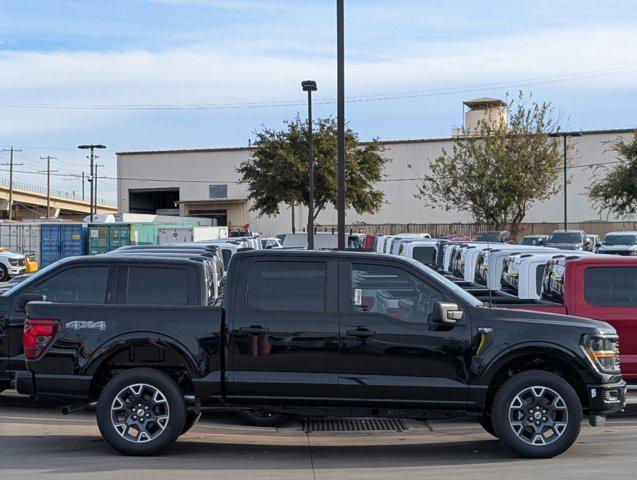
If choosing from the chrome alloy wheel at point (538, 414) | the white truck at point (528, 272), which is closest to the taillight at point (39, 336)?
the chrome alloy wheel at point (538, 414)

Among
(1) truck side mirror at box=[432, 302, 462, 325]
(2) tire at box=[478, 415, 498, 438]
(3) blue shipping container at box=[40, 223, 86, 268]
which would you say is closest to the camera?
(1) truck side mirror at box=[432, 302, 462, 325]

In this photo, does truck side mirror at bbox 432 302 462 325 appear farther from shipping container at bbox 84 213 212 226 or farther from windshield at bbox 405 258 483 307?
shipping container at bbox 84 213 212 226

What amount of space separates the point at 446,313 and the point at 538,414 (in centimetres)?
129

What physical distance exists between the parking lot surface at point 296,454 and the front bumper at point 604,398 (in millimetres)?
474

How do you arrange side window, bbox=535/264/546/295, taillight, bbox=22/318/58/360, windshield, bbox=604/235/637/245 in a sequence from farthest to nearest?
windshield, bbox=604/235/637/245 → side window, bbox=535/264/546/295 → taillight, bbox=22/318/58/360

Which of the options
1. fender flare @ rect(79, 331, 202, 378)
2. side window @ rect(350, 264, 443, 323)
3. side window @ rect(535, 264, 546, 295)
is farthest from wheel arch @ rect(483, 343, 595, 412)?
side window @ rect(535, 264, 546, 295)

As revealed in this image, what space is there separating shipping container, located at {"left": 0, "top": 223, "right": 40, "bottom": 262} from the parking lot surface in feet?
124

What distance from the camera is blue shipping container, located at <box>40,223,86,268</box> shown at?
46750 millimetres

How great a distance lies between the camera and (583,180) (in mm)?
69062

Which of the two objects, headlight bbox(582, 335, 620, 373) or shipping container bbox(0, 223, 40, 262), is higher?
shipping container bbox(0, 223, 40, 262)

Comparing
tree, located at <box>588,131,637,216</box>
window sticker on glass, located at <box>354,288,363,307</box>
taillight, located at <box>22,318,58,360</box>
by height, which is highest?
→ tree, located at <box>588,131,637,216</box>

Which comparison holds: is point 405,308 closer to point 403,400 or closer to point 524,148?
point 403,400

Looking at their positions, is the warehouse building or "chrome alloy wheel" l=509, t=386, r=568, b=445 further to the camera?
the warehouse building

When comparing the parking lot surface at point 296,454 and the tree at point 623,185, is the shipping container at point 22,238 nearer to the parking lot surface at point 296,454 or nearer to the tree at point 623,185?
the tree at point 623,185
